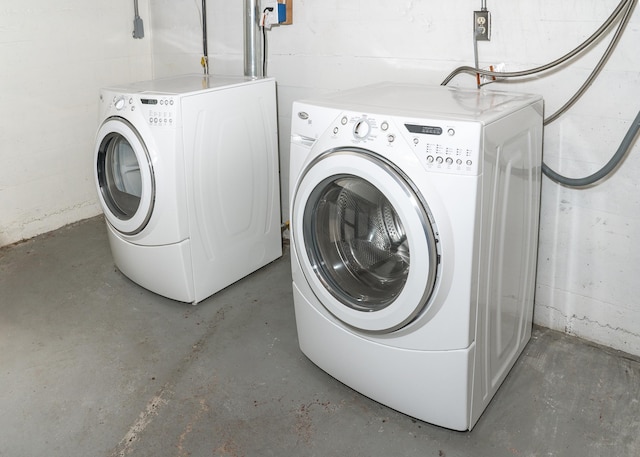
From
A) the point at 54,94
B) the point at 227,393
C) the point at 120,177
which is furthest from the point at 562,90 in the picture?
the point at 54,94

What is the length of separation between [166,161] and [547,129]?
1.52m

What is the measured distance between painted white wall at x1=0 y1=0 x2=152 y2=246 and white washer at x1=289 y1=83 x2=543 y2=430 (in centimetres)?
200

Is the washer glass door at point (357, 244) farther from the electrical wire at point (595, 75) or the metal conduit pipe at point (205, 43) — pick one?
the metal conduit pipe at point (205, 43)

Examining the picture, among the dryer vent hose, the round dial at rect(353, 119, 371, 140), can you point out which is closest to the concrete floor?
the dryer vent hose

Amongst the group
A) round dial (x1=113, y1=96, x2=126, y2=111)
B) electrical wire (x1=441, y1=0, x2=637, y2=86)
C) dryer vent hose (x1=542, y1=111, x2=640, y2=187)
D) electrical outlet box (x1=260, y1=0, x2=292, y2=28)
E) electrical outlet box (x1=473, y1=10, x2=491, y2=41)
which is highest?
electrical outlet box (x1=260, y1=0, x2=292, y2=28)

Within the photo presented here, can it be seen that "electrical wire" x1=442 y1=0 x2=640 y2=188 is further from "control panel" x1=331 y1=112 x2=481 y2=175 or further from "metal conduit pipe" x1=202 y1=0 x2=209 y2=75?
"metal conduit pipe" x1=202 y1=0 x2=209 y2=75

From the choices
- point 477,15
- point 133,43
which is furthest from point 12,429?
point 133,43

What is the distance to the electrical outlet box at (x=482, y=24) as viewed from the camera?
2.21m

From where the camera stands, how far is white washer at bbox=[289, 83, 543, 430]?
5.19 ft

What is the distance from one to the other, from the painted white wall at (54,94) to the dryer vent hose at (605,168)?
8.63 ft

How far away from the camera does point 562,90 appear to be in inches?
83.1

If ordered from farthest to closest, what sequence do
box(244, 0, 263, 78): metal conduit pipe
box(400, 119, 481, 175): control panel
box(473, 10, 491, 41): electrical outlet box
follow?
box(244, 0, 263, 78): metal conduit pipe
box(473, 10, 491, 41): electrical outlet box
box(400, 119, 481, 175): control panel

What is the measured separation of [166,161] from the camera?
2.40m

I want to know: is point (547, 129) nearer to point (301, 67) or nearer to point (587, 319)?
point (587, 319)
